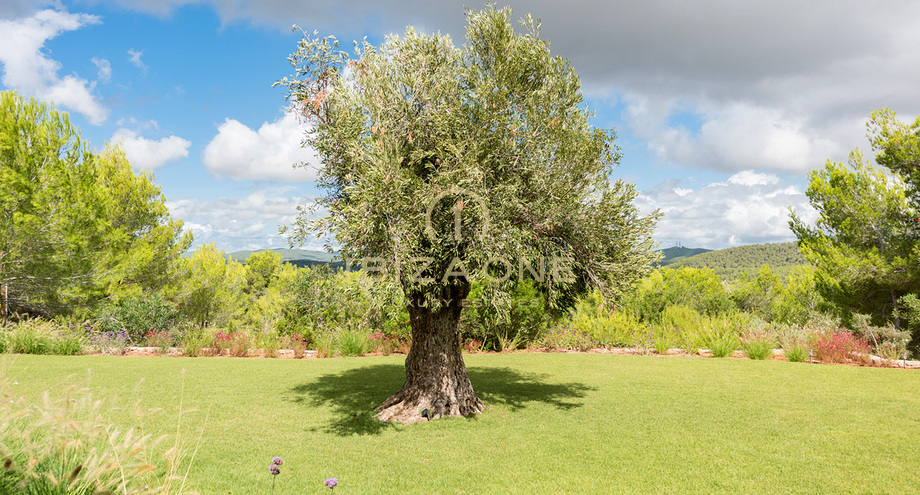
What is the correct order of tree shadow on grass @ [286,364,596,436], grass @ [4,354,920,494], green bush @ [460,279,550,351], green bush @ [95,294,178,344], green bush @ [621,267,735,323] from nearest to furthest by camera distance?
grass @ [4,354,920,494]
tree shadow on grass @ [286,364,596,436]
green bush @ [460,279,550,351]
green bush @ [95,294,178,344]
green bush @ [621,267,735,323]

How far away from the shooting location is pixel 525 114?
27.4 feet

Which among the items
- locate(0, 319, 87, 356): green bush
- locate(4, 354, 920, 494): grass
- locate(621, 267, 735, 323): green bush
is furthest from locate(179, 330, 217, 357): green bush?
locate(621, 267, 735, 323): green bush

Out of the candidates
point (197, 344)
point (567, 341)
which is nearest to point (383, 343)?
point (197, 344)

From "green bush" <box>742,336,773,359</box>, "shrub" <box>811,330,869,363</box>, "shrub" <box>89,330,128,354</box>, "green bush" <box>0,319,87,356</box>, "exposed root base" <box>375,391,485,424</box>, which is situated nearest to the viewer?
"exposed root base" <box>375,391,485,424</box>

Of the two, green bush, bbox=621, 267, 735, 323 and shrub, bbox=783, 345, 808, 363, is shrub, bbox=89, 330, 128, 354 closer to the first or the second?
green bush, bbox=621, 267, 735, 323

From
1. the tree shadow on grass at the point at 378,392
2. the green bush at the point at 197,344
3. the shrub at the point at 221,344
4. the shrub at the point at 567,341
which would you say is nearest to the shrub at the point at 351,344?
the tree shadow on grass at the point at 378,392

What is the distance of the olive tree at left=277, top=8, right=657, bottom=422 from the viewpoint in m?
7.23

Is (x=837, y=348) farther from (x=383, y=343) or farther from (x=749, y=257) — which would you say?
(x=749, y=257)

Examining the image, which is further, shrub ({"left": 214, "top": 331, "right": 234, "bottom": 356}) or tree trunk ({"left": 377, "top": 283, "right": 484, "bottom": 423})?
shrub ({"left": 214, "top": 331, "right": 234, "bottom": 356})

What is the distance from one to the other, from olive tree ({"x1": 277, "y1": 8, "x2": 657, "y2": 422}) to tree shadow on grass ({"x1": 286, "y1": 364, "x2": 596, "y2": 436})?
0.74 metres

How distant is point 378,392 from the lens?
10711 mm

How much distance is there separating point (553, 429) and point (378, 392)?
4.49m

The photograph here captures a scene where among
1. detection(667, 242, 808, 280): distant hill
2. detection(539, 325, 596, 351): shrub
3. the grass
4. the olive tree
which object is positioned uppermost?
detection(667, 242, 808, 280): distant hill

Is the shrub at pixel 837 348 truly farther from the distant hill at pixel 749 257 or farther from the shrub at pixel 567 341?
the distant hill at pixel 749 257
